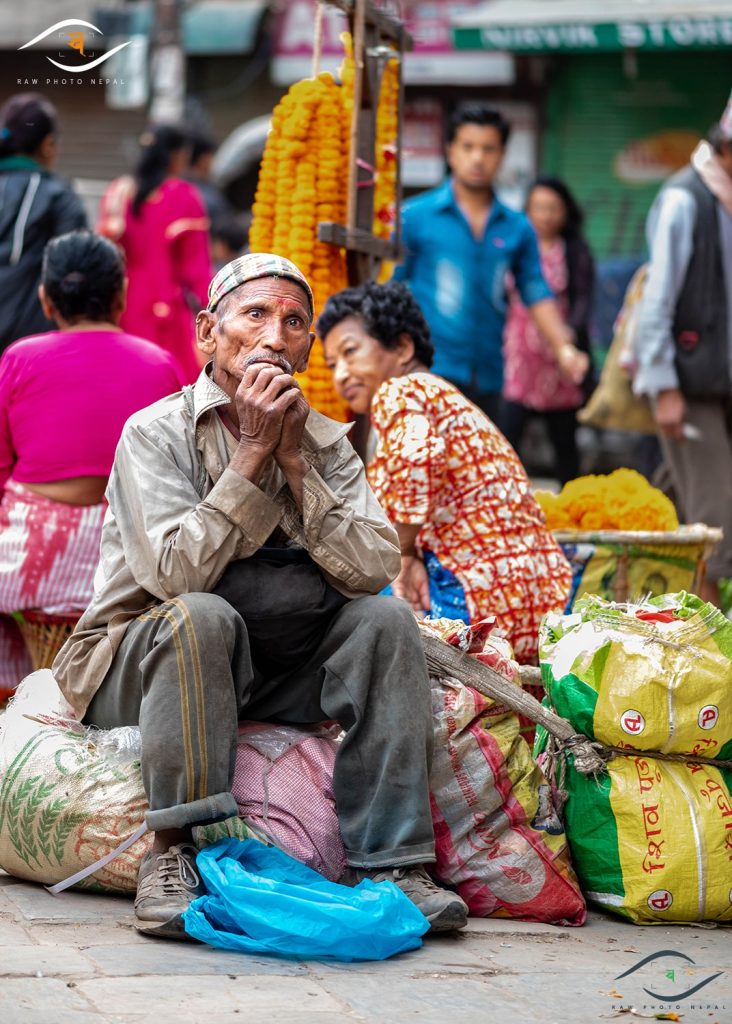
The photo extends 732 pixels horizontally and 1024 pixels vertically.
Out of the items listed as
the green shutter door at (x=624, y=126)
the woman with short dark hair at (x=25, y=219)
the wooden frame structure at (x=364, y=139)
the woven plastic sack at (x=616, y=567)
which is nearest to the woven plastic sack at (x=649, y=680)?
the woven plastic sack at (x=616, y=567)

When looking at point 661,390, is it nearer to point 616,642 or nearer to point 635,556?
point 635,556

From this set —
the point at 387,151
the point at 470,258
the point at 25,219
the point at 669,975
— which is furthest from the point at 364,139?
the point at 669,975

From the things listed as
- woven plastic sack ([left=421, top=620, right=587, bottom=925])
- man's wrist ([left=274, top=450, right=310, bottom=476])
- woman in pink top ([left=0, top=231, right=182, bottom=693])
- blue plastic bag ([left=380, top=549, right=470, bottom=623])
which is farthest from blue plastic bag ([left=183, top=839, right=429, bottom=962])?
woman in pink top ([left=0, top=231, right=182, bottom=693])

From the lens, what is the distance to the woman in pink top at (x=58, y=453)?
457 centimetres

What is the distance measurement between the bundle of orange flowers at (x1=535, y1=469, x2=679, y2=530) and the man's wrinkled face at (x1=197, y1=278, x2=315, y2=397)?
201cm

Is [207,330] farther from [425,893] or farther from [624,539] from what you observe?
[624,539]

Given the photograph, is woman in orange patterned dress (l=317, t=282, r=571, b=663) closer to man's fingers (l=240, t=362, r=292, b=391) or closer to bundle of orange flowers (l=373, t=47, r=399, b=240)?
man's fingers (l=240, t=362, r=292, b=391)

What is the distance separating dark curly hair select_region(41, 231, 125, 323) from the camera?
4750mm

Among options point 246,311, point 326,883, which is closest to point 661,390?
point 246,311

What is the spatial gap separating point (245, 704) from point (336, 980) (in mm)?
753

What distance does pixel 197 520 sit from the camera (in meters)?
3.16

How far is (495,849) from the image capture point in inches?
134

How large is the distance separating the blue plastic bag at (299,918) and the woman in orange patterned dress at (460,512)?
1285 millimetres

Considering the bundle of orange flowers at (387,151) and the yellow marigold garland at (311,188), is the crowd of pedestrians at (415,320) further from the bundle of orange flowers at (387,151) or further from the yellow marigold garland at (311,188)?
the bundle of orange flowers at (387,151)
